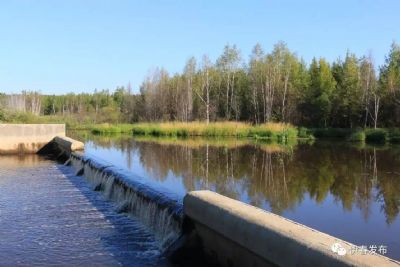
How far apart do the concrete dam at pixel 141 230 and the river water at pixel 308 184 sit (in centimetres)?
127

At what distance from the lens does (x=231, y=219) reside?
5.07 metres

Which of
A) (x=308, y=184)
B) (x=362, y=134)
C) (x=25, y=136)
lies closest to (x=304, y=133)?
(x=362, y=134)

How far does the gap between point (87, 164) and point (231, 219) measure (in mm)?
9323

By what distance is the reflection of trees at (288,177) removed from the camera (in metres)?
9.70

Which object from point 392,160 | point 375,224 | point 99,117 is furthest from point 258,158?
point 99,117

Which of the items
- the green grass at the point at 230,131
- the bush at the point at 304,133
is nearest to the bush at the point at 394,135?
the bush at the point at 304,133

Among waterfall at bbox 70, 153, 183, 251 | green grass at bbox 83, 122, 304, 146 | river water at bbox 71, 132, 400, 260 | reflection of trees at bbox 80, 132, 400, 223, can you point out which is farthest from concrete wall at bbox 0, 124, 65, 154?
green grass at bbox 83, 122, 304, 146

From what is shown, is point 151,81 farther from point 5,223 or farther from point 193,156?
point 5,223

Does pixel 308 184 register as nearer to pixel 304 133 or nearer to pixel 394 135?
pixel 394 135

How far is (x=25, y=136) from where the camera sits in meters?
22.7

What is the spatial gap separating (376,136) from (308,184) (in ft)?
72.4

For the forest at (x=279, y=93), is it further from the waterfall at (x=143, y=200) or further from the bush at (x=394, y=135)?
the waterfall at (x=143, y=200)

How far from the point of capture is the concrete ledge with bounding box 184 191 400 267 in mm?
3707

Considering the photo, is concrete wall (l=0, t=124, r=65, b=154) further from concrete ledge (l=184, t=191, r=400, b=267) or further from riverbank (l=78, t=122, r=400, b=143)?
concrete ledge (l=184, t=191, r=400, b=267)
